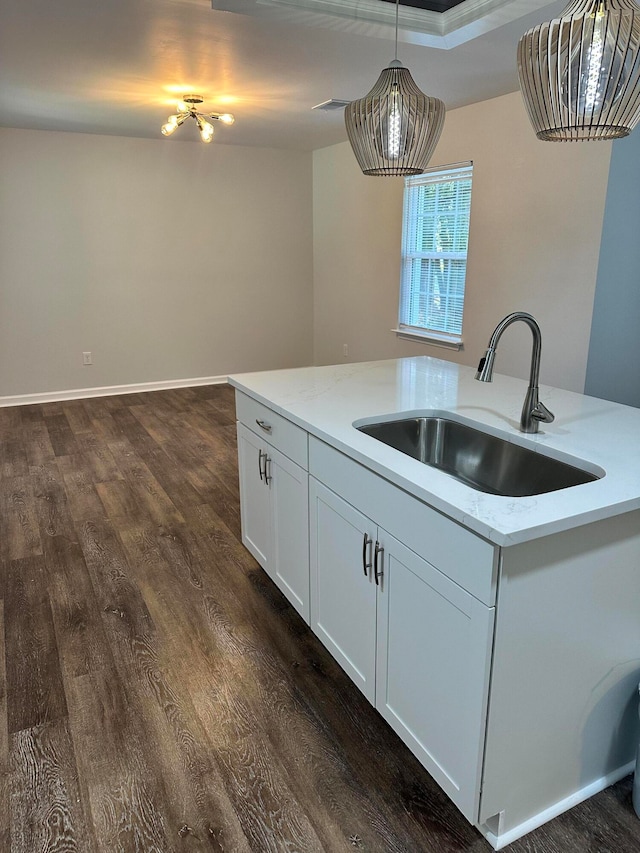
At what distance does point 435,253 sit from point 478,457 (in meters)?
3.41

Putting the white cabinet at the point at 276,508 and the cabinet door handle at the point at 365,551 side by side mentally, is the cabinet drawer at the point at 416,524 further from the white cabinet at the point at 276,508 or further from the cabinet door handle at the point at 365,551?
the white cabinet at the point at 276,508

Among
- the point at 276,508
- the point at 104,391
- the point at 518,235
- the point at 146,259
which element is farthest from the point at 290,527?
the point at 146,259

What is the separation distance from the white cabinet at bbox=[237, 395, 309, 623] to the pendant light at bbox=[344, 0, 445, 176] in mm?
921

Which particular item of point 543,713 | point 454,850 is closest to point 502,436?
point 543,713

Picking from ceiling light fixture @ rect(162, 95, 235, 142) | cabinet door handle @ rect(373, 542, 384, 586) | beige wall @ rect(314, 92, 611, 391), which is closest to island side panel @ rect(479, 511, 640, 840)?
cabinet door handle @ rect(373, 542, 384, 586)

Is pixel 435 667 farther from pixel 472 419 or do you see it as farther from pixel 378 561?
pixel 472 419

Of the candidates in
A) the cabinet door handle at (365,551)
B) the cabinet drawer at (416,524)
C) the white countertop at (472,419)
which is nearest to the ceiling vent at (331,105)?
the white countertop at (472,419)

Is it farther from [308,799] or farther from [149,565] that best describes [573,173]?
[308,799]

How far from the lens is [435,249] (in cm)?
508

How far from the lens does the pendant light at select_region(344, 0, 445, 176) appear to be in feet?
5.71

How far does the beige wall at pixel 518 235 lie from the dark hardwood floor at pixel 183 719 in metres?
2.33

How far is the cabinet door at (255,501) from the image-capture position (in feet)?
8.39

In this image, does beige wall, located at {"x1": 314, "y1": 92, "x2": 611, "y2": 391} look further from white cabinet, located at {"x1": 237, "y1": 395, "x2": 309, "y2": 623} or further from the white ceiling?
white cabinet, located at {"x1": 237, "y1": 395, "x2": 309, "y2": 623}

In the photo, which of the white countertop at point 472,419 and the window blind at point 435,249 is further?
the window blind at point 435,249
